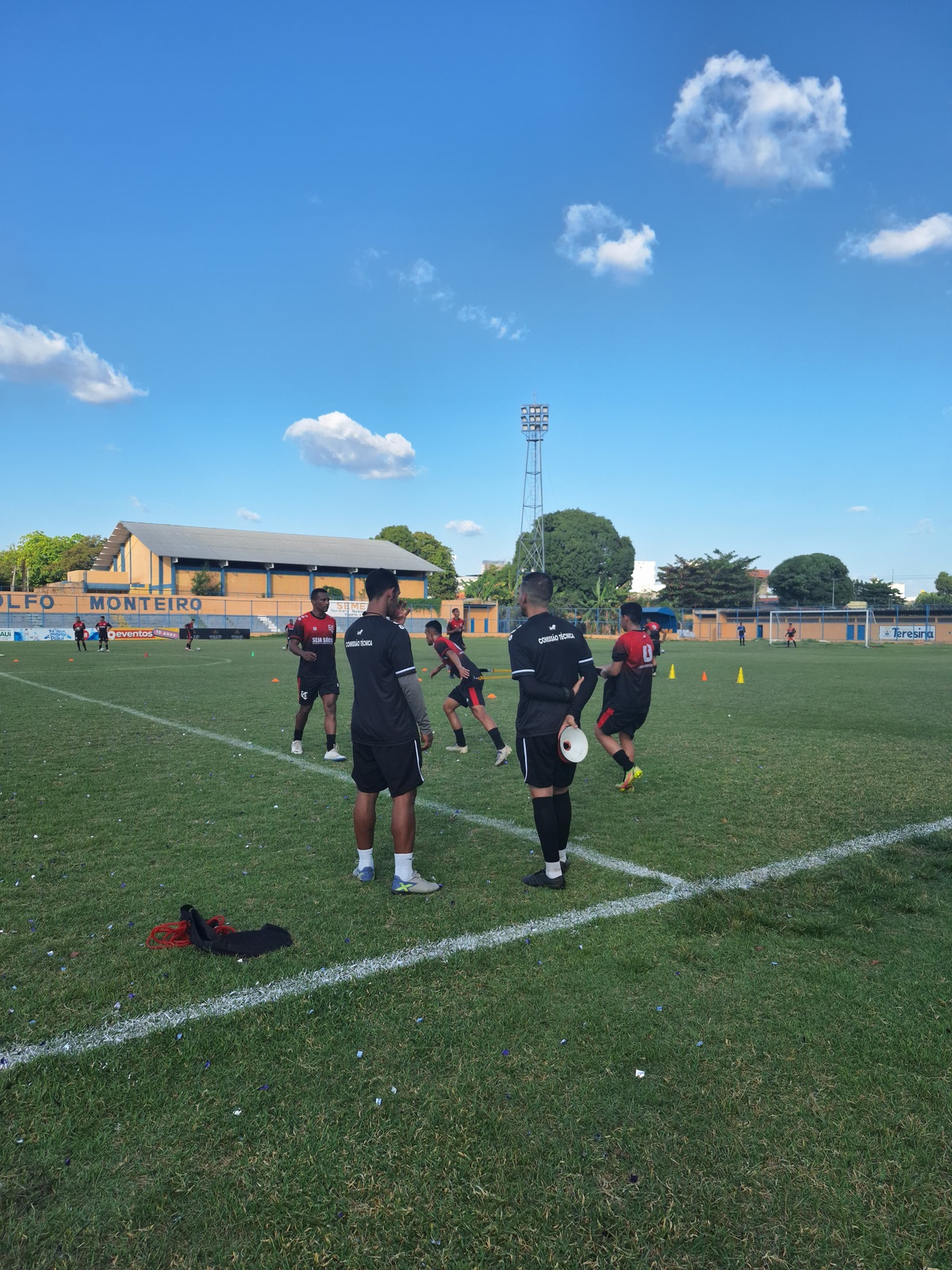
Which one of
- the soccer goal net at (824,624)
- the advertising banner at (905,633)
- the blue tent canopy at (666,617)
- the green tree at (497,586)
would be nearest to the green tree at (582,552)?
the green tree at (497,586)

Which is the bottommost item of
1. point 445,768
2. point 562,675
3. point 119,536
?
point 445,768

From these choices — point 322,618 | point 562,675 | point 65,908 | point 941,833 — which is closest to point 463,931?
point 562,675

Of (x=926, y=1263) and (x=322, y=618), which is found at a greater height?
(x=322, y=618)

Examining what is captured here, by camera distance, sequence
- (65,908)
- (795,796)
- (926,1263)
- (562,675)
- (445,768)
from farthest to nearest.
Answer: (445,768), (795,796), (562,675), (65,908), (926,1263)

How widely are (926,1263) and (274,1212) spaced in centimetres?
188

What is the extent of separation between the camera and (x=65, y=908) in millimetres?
4664

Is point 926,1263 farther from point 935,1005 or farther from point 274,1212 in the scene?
point 274,1212

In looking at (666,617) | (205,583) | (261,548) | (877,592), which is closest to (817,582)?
(877,592)

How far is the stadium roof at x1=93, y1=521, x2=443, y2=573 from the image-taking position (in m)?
65.5

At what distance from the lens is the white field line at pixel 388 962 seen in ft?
10.5

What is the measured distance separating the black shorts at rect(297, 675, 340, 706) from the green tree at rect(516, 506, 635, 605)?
7432 centimetres

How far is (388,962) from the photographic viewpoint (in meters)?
3.91

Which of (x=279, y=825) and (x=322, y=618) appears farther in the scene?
(x=322, y=618)

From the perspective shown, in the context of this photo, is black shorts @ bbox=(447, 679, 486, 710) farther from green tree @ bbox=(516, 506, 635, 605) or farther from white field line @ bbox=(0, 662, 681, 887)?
green tree @ bbox=(516, 506, 635, 605)
